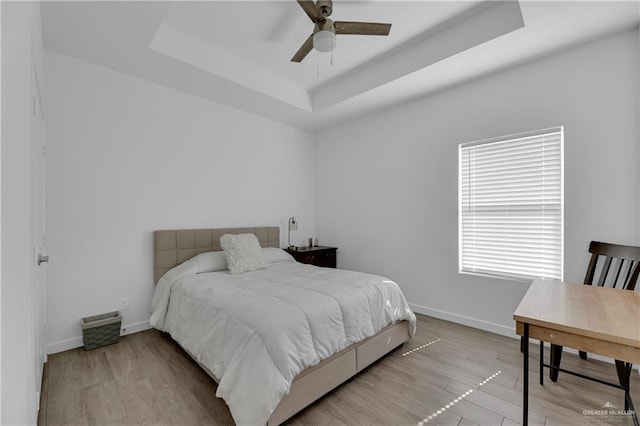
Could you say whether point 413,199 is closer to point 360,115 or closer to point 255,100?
point 360,115

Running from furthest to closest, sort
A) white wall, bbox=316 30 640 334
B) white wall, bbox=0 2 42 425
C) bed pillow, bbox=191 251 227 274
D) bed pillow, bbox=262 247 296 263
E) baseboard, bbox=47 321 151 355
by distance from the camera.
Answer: bed pillow, bbox=262 247 296 263, bed pillow, bbox=191 251 227 274, baseboard, bbox=47 321 151 355, white wall, bbox=316 30 640 334, white wall, bbox=0 2 42 425

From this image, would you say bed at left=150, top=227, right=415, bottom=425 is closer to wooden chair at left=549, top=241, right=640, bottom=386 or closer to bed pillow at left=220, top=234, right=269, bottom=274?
bed pillow at left=220, top=234, right=269, bottom=274

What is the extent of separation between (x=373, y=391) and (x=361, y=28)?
8.61ft

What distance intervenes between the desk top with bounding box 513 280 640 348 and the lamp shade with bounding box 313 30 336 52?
2.05m

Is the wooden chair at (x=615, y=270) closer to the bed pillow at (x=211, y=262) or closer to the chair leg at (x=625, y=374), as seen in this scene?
the chair leg at (x=625, y=374)

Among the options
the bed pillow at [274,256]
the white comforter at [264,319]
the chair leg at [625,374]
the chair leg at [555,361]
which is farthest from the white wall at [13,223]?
the chair leg at [555,361]

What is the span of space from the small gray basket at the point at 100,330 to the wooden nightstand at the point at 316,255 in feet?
6.95

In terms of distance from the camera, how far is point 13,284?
89 centimetres

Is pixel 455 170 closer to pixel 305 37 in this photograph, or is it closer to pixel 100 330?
pixel 305 37

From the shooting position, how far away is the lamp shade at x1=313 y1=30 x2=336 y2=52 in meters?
2.01

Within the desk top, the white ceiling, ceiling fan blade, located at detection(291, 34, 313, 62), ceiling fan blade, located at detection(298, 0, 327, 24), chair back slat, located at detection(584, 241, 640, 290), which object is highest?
the white ceiling

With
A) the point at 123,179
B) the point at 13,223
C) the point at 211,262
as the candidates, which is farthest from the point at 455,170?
the point at 123,179

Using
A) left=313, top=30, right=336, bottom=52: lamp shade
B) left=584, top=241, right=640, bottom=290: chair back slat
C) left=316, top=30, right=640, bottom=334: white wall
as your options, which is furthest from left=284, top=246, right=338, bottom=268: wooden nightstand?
left=584, top=241, right=640, bottom=290: chair back slat

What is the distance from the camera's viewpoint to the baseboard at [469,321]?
2.86 metres
